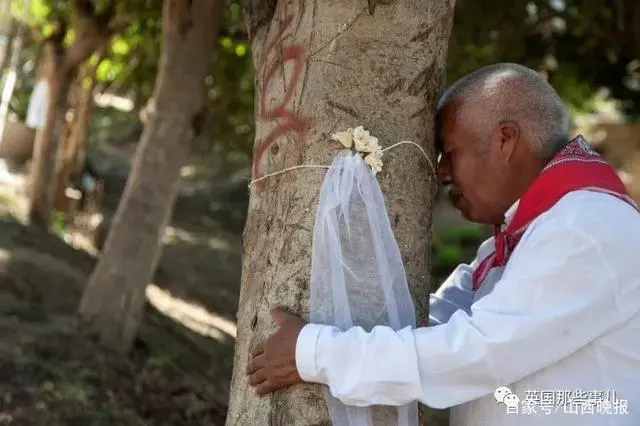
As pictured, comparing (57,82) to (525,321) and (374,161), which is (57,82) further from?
(525,321)

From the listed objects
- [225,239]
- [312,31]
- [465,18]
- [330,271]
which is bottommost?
[225,239]

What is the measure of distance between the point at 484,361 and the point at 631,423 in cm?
40

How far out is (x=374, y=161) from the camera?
2061mm

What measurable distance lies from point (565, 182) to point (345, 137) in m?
0.51

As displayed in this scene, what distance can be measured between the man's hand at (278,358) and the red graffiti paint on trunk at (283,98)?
426 mm

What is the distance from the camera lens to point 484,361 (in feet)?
5.86

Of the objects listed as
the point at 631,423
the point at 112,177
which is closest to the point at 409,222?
the point at 631,423

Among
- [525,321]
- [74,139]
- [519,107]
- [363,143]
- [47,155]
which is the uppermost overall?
[519,107]

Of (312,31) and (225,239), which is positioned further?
(225,239)

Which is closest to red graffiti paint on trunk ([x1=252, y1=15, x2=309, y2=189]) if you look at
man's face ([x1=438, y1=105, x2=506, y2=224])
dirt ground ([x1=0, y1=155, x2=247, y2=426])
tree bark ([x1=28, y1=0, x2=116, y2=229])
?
man's face ([x1=438, y1=105, x2=506, y2=224])

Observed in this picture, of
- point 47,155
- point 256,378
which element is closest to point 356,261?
point 256,378

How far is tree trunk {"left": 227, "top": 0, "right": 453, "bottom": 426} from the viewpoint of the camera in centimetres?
208

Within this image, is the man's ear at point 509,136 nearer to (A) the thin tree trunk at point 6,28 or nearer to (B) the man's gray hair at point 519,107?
(B) the man's gray hair at point 519,107

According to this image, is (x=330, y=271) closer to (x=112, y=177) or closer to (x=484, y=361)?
(x=484, y=361)
